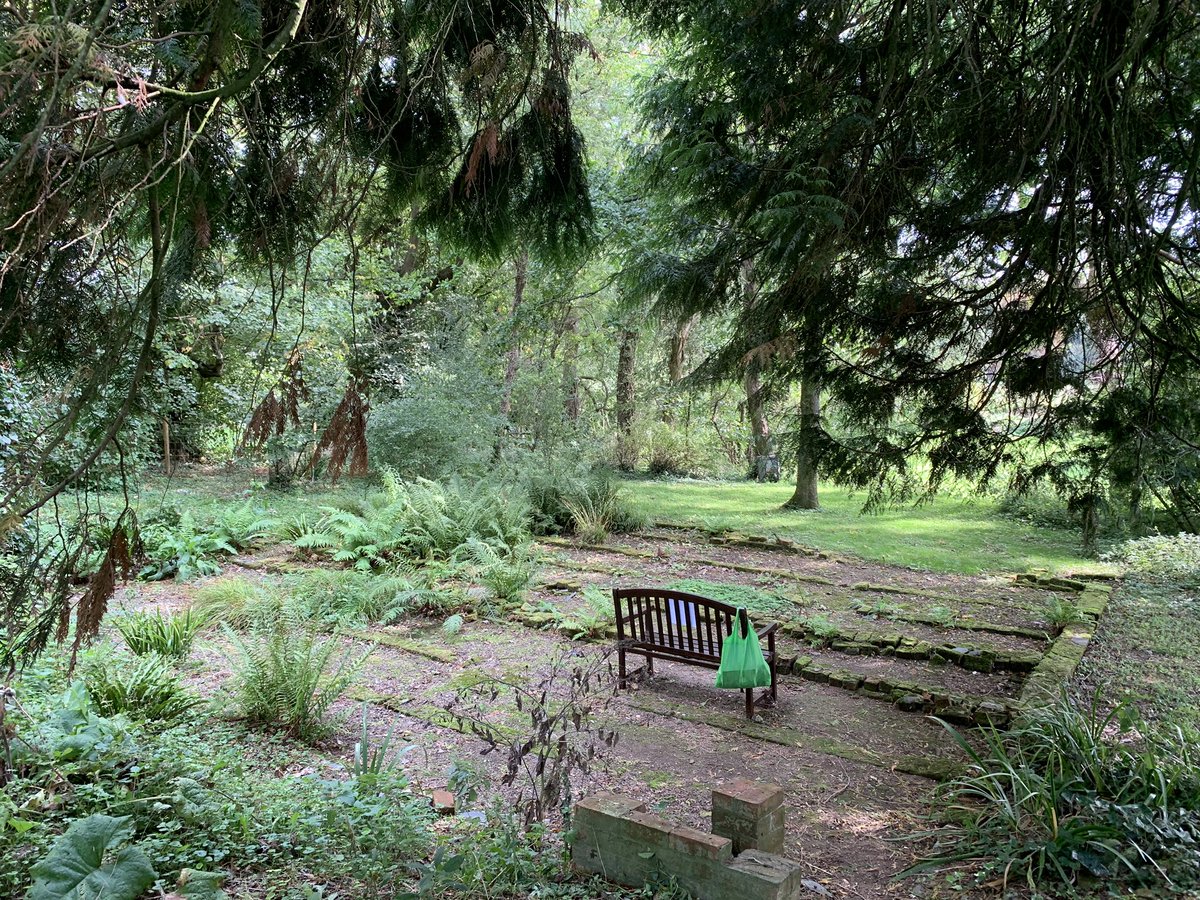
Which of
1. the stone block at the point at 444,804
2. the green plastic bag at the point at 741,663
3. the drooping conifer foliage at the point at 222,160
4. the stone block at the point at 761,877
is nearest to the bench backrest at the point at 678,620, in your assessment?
the green plastic bag at the point at 741,663

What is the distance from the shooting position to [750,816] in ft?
7.97

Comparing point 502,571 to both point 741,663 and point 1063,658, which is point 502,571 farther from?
point 1063,658

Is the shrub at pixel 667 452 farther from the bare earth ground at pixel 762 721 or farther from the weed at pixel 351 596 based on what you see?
the weed at pixel 351 596

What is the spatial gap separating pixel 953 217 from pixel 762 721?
3.19 m

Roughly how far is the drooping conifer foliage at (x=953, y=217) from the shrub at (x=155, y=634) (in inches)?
161

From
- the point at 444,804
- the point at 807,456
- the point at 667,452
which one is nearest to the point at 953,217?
the point at 807,456

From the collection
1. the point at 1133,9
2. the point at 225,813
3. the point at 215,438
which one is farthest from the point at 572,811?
the point at 215,438

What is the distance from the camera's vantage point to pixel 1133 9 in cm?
274

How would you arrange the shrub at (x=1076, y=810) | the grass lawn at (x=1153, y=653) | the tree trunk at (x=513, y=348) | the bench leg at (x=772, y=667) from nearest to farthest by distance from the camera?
1. the shrub at (x=1076, y=810)
2. the grass lawn at (x=1153, y=653)
3. the bench leg at (x=772, y=667)
4. the tree trunk at (x=513, y=348)

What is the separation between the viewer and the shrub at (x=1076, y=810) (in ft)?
8.63

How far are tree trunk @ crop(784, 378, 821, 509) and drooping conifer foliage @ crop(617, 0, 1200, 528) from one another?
8cm

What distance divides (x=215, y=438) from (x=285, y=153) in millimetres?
13685

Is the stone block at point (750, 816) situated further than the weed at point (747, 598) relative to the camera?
No

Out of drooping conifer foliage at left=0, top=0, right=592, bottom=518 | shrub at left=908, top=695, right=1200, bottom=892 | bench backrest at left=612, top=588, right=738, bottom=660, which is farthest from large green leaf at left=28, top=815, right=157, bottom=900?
bench backrest at left=612, top=588, right=738, bottom=660
